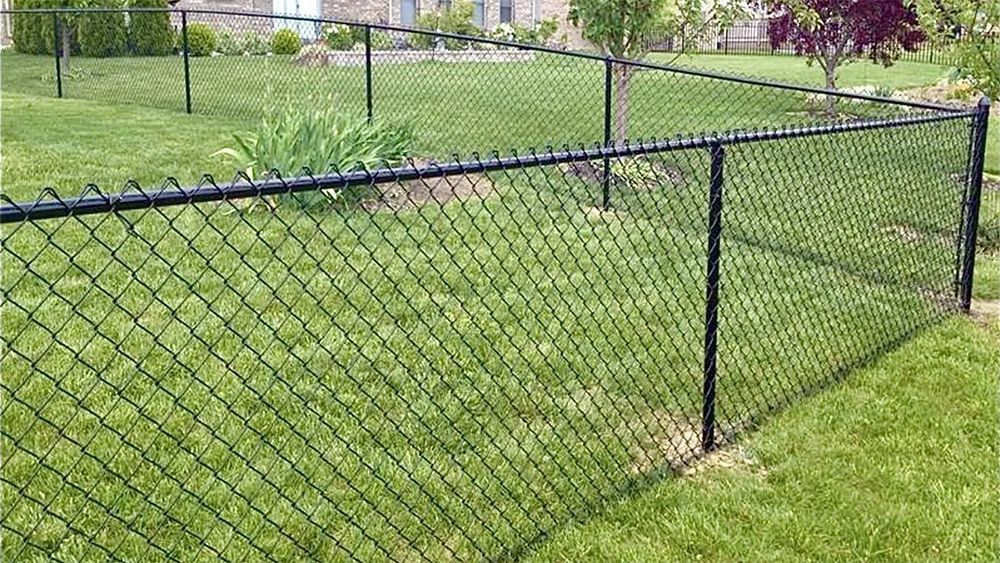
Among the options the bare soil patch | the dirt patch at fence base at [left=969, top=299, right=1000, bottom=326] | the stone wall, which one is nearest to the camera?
the dirt patch at fence base at [left=969, top=299, right=1000, bottom=326]

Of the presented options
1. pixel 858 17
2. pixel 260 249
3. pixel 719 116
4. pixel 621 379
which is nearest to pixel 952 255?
pixel 621 379

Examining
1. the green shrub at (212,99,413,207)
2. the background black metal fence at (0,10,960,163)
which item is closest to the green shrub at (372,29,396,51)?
the background black metal fence at (0,10,960,163)

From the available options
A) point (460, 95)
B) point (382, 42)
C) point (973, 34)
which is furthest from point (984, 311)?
point (382, 42)

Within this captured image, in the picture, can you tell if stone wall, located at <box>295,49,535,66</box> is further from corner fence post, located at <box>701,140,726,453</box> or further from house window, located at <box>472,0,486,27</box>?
corner fence post, located at <box>701,140,726,453</box>

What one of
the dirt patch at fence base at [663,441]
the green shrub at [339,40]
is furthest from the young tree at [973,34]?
the green shrub at [339,40]

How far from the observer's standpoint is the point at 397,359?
348cm

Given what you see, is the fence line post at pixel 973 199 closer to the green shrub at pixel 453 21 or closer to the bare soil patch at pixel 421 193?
the bare soil patch at pixel 421 193

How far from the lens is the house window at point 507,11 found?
2475cm

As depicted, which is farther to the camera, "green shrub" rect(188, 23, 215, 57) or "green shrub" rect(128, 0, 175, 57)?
"green shrub" rect(188, 23, 215, 57)

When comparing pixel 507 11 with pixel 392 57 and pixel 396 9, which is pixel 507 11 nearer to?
pixel 396 9

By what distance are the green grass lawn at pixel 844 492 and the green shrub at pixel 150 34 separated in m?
12.8

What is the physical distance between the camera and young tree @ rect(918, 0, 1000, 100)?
7422mm

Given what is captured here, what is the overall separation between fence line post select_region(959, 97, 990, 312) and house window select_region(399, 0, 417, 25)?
19.4 metres

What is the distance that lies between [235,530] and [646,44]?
Answer: 7458 millimetres
